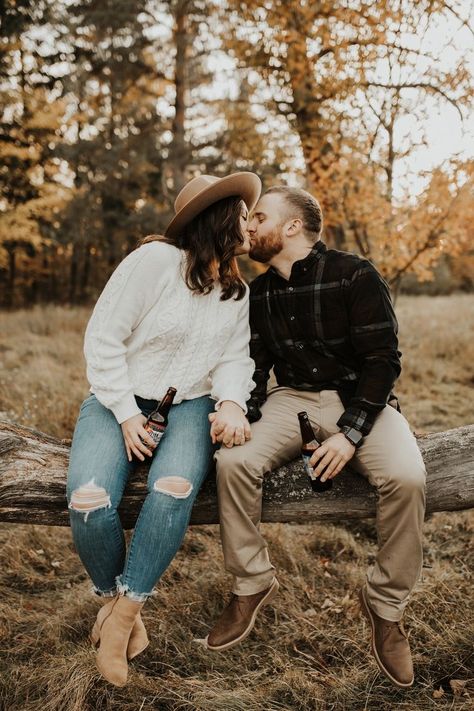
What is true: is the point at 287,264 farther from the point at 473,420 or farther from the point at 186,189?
the point at 473,420

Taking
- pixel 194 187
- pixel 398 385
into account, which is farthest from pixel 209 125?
pixel 194 187

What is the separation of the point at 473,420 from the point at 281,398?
4142 mm

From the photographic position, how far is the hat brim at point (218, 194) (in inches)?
112

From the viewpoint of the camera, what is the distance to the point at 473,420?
6383mm

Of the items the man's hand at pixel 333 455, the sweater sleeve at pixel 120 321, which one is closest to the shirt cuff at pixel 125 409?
the sweater sleeve at pixel 120 321

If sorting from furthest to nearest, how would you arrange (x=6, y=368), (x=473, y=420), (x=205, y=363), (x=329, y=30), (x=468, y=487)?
1. (x=6, y=368)
2. (x=473, y=420)
3. (x=329, y=30)
4. (x=205, y=363)
5. (x=468, y=487)

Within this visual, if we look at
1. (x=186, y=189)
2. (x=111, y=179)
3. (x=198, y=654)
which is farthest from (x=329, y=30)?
(x=111, y=179)

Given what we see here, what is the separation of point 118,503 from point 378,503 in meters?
1.17

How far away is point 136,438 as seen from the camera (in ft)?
8.54

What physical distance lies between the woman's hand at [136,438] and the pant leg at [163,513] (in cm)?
6

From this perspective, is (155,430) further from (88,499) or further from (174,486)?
(88,499)

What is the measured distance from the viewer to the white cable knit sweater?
2.78m

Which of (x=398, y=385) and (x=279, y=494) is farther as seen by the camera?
(x=398, y=385)

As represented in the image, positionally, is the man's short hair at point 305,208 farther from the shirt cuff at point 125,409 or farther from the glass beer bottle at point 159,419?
the shirt cuff at point 125,409
